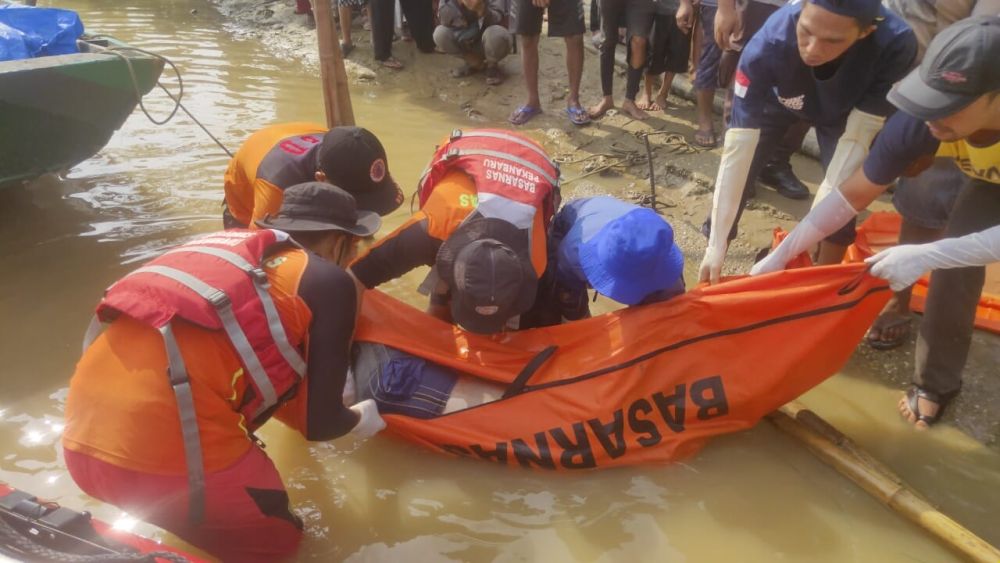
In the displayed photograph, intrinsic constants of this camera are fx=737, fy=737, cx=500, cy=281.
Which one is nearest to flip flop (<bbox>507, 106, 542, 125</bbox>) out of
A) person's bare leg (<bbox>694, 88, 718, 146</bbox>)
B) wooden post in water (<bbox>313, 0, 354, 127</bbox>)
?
person's bare leg (<bbox>694, 88, 718, 146</bbox>)

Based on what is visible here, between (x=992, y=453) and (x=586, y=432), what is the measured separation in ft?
5.15

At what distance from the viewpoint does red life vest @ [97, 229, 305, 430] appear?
180cm

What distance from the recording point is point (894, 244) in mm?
3646

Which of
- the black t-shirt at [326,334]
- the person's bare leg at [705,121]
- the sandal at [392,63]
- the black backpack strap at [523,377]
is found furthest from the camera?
the sandal at [392,63]

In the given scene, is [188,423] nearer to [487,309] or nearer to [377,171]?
[487,309]

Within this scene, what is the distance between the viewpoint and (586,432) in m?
2.54

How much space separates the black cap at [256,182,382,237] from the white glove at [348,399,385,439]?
58 cm

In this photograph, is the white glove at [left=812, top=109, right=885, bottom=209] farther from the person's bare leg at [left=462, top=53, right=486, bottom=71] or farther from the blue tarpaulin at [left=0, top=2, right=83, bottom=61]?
the person's bare leg at [left=462, top=53, right=486, bottom=71]

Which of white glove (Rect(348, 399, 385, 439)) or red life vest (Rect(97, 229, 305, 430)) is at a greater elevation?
red life vest (Rect(97, 229, 305, 430))

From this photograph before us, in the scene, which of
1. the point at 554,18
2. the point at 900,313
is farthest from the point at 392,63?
the point at 900,313

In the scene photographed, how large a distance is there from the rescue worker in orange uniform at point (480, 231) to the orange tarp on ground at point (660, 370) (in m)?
0.26

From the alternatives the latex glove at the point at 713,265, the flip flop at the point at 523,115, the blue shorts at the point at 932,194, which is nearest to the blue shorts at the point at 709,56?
the flip flop at the point at 523,115

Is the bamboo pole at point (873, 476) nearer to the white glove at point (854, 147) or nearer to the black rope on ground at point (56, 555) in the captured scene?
the white glove at point (854, 147)

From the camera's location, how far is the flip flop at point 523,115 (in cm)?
562
